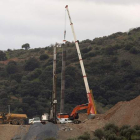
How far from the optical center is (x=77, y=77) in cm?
10925

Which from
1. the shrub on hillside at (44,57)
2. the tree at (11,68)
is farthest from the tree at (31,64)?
the shrub on hillside at (44,57)

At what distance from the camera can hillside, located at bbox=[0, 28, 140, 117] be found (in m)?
97.7

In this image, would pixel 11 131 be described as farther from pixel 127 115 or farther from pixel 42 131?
pixel 127 115

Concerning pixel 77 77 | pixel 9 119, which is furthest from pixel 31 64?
pixel 9 119

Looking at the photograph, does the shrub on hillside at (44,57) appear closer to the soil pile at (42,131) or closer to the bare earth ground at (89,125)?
the bare earth ground at (89,125)

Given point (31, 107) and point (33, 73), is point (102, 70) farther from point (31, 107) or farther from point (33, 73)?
point (31, 107)

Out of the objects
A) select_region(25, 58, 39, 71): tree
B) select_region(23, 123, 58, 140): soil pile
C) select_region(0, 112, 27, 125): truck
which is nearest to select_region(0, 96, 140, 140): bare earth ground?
select_region(23, 123, 58, 140): soil pile

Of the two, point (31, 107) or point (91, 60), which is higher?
point (91, 60)

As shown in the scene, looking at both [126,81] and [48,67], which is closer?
[126,81]

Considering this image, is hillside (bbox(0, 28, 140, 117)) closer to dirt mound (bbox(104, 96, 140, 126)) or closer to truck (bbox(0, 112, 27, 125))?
truck (bbox(0, 112, 27, 125))

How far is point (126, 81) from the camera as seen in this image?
108 metres

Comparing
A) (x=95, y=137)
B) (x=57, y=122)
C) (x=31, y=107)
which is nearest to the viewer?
(x=95, y=137)

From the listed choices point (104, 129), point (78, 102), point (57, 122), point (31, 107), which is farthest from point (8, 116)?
point (78, 102)

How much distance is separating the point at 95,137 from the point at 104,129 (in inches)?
138
